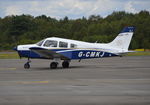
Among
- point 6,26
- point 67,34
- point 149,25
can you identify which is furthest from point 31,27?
point 149,25

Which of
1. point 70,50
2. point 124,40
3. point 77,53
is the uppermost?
point 124,40

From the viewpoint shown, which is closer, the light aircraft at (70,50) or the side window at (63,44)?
the light aircraft at (70,50)

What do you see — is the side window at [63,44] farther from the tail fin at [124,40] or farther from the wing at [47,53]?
the tail fin at [124,40]

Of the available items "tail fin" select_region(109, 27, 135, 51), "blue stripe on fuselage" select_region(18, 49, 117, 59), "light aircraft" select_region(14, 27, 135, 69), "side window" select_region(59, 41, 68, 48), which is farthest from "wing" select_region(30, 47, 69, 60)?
"tail fin" select_region(109, 27, 135, 51)

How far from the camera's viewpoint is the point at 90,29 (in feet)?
275

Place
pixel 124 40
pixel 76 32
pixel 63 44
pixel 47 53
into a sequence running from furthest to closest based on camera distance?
pixel 76 32 < pixel 124 40 < pixel 63 44 < pixel 47 53

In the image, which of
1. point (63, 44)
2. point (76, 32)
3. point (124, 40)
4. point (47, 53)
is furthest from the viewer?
point (76, 32)

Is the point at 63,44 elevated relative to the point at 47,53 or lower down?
elevated

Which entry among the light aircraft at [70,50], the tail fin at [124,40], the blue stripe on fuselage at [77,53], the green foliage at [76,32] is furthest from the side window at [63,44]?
the green foliage at [76,32]

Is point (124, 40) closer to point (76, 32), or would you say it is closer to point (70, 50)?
point (70, 50)

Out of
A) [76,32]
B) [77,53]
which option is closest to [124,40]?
[77,53]

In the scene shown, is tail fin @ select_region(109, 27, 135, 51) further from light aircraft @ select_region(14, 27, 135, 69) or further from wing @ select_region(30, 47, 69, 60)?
wing @ select_region(30, 47, 69, 60)

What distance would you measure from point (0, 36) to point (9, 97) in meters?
79.2

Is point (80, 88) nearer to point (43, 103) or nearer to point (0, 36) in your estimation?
point (43, 103)
